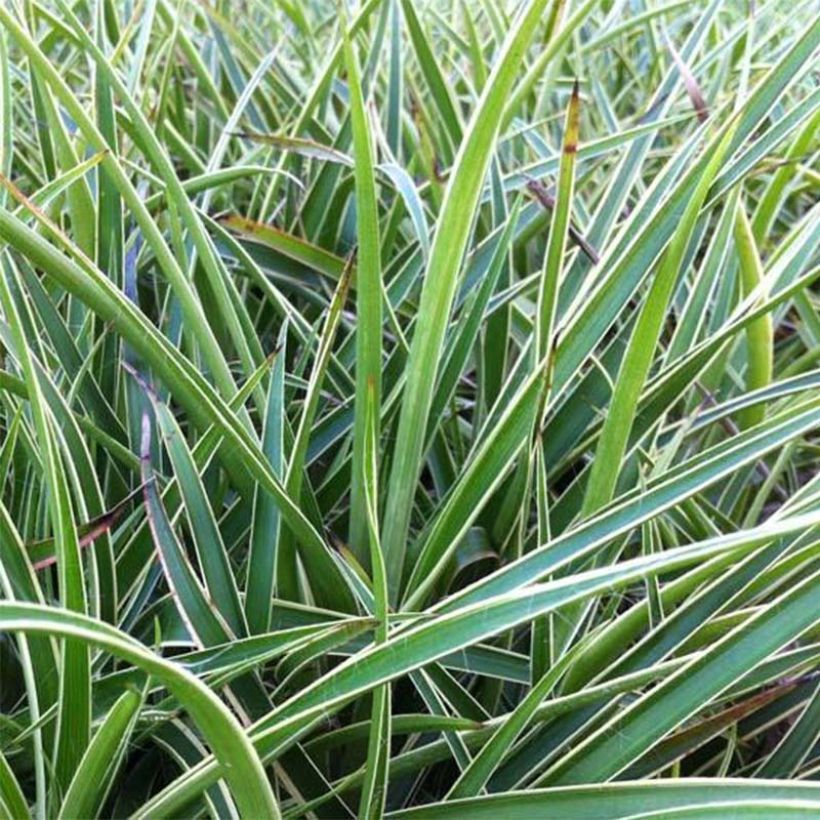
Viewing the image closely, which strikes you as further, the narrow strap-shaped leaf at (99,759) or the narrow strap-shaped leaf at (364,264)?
the narrow strap-shaped leaf at (364,264)

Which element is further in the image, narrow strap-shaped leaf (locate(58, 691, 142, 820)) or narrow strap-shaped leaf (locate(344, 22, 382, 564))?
narrow strap-shaped leaf (locate(344, 22, 382, 564))

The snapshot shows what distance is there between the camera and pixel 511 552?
27.8 inches

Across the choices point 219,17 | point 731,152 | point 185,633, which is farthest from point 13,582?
point 219,17

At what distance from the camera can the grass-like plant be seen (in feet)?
1.60

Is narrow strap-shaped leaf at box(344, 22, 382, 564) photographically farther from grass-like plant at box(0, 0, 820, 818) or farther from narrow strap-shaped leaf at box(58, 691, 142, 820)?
narrow strap-shaped leaf at box(58, 691, 142, 820)

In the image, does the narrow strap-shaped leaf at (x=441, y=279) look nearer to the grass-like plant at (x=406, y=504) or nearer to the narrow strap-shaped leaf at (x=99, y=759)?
the grass-like plant at (x=406, y=504)

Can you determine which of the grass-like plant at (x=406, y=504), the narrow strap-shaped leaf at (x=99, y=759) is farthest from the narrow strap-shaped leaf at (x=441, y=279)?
the narrow strap-shaped leaf at (x=99, y=759)

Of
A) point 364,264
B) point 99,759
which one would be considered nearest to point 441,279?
point 364,264

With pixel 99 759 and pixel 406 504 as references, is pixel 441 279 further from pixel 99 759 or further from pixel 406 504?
pixel 99 759

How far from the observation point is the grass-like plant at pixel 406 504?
19.2 inches

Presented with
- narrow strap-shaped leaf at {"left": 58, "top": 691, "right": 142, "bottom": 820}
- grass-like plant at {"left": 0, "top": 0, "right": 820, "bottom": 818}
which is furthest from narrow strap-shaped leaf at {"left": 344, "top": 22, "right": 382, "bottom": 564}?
narrow strap-shaped leaf at {"left": 58, "top": 691, "right": 142, "bottom": 820}

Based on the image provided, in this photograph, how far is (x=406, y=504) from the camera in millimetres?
633

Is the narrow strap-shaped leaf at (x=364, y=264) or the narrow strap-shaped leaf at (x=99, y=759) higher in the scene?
the narrow strap-shaped leaf at (x=364, y=264)

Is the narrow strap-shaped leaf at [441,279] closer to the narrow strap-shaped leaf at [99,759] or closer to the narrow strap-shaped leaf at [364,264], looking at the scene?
the narrow strap-shaped leaf at [364,264]
